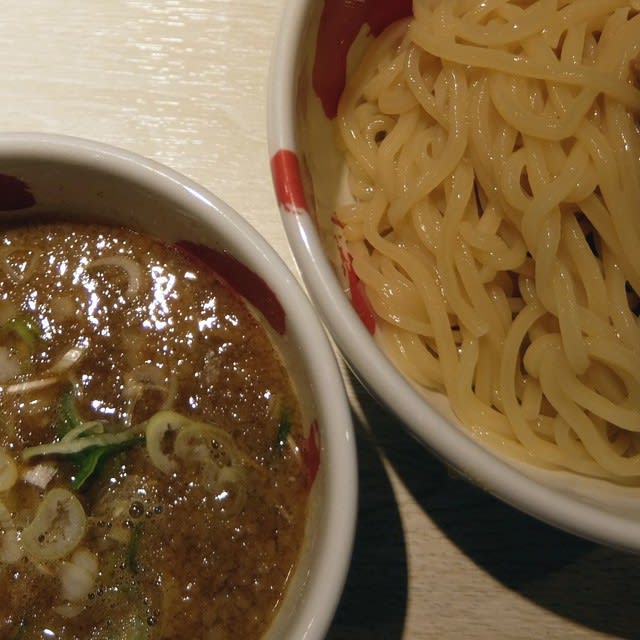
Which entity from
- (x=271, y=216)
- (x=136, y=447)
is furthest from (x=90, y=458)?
(x=271, y=216)

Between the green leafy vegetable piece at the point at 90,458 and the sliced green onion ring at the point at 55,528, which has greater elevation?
the green leafy vegetable piece at the point at 90,458

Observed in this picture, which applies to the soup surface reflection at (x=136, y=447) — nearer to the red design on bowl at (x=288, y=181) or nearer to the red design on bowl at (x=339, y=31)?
the red design on bowl at (x=288, y=181)

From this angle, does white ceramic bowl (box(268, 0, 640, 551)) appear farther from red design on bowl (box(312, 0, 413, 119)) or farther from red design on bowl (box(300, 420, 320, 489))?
red design on bowl (box(300, 420, 320, 489))

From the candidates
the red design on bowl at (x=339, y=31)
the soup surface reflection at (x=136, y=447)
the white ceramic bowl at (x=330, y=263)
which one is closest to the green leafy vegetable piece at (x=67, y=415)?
the soup surface reflection at (x=136, y=447)

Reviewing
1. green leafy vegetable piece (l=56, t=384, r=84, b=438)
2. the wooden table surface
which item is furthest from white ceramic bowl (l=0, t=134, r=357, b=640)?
green leafy vegetable piece (l=56, t=384, r=84, b=438)

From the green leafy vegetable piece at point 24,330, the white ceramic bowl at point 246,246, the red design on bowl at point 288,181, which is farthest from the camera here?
the green leafy vegetable piece at point 24,330

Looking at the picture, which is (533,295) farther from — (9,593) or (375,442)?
(9,593)

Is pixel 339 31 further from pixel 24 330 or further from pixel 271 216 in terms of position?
pixel 24 330
